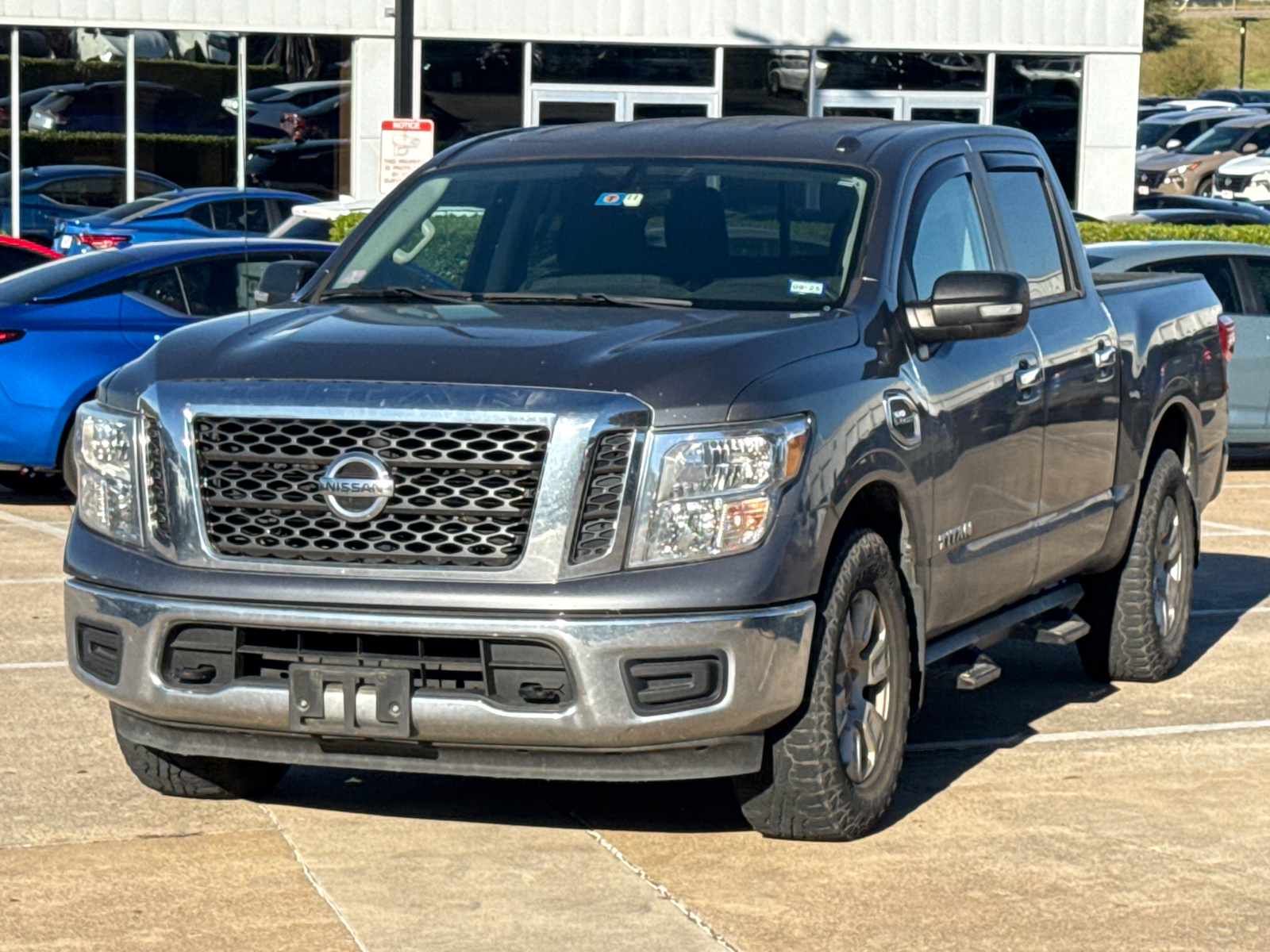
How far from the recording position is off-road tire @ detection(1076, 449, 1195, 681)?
802cm

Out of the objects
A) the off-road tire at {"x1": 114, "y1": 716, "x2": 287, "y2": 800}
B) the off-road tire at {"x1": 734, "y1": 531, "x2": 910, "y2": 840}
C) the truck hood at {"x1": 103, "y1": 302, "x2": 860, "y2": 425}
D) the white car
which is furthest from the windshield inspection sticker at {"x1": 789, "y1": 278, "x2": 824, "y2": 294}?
the white car

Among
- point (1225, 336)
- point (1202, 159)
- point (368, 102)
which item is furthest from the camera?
point (1202, 159)

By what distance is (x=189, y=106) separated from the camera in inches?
1094

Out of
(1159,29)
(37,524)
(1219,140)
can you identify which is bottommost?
(37,524)

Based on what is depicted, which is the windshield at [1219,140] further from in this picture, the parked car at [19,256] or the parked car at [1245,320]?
the parked car at [19,256]

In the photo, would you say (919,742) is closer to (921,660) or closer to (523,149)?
(921,660)

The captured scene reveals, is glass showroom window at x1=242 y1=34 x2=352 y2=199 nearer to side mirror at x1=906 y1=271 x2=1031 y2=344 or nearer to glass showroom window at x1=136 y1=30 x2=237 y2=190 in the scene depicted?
glass showroom window at x1=136 y1=30 x2=237 y2=190

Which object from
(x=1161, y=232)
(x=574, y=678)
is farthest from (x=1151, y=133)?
(x=574, y=678)

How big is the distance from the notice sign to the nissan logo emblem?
11.9 m

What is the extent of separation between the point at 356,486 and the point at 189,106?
23.5 meters

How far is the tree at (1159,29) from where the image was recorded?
8231 centimetres

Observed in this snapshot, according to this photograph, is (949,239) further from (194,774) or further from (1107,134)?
(1107,134)

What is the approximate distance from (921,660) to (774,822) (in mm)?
719

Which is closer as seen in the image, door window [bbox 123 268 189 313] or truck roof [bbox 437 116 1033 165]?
truck roof [bbox 437 116 1033 165]
